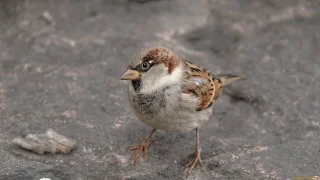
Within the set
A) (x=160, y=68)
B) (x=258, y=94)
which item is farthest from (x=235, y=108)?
(x=160, y=68)

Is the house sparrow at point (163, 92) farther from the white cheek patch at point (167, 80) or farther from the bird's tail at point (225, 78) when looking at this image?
the bird's tail at point (225, 78)

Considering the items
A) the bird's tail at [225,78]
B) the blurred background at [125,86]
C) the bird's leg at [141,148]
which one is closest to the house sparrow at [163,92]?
the bird's leg at [141,148]

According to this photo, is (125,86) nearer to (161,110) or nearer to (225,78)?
(225,78)

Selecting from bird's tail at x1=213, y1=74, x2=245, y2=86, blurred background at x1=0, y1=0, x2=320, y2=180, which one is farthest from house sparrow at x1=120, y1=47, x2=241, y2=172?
bird's tail at x1=213, y1=74, x2=245, y2=86

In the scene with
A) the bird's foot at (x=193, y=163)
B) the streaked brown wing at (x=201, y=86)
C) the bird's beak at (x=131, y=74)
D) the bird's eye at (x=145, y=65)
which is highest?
the bird's eye at (x=145, y=65)

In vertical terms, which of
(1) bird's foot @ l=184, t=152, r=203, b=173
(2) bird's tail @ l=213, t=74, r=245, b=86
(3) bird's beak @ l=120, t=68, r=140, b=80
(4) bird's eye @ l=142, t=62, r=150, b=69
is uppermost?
(4) bird's eye @ l=142, t=62, r=150, b=69

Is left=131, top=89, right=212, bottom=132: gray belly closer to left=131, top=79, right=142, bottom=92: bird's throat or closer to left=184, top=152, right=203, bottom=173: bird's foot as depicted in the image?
left=131, top=79, right=142, bottom=92: bird's throat

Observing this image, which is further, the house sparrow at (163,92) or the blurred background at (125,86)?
the blurred background at (125,86)
